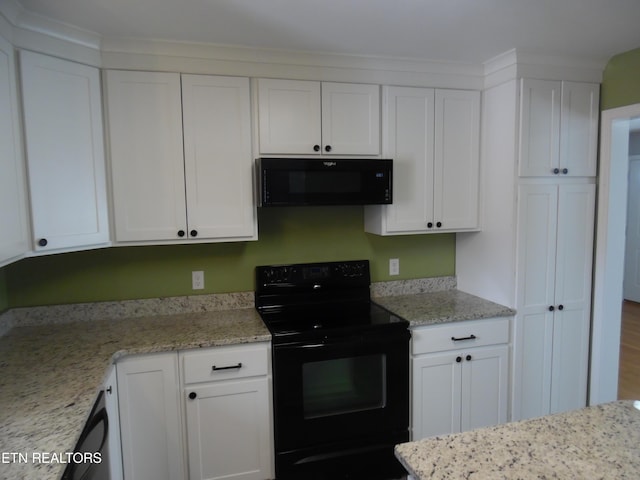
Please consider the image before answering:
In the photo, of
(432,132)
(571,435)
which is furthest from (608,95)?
(571,435)

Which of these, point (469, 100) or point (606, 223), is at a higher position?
point (469, 100)

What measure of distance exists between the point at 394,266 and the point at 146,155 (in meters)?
1.69

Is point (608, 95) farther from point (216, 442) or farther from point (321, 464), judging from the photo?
point (216, 442)

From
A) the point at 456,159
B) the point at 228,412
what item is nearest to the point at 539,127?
the point at 456,159

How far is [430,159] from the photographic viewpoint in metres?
2.61

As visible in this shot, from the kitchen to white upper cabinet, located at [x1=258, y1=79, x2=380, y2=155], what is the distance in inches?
2.8

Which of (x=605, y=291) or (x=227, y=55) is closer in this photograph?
(x=227, y=55)

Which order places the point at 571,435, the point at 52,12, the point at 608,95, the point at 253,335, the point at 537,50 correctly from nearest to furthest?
1. the point at 571,435
2. the point at 52,12
3. the point at 253,335
4. the point at 537,50
5. the point at 608,95

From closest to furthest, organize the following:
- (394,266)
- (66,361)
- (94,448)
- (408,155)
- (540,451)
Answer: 1. (540,451)
2. (94,448)
3. (66,361)
4. (408,155)
5. (394,266)

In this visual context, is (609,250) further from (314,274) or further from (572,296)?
(314,274)

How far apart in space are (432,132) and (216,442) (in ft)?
6.81

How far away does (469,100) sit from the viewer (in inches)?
104

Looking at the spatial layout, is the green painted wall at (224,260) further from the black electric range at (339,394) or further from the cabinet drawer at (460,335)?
the cabinet drawer at (460,335)

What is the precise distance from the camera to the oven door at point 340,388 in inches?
84.8
